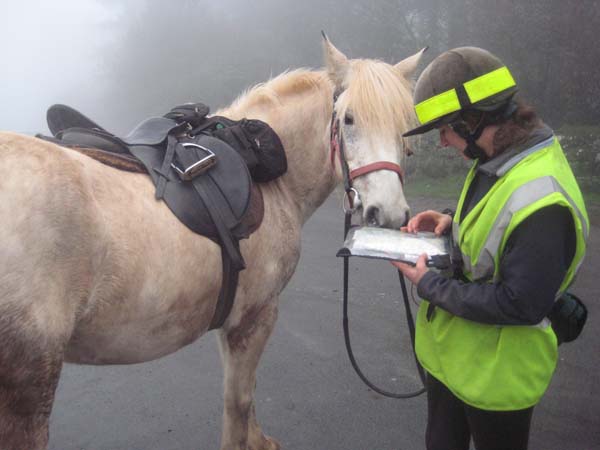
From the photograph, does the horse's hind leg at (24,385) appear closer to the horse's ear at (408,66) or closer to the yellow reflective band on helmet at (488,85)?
the yellow reflective band on helmet at (488,85)

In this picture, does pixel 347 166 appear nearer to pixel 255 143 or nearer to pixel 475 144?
pixel 255 143

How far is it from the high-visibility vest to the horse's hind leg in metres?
1.28

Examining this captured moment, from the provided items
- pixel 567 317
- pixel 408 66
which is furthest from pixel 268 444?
pixel 408 66

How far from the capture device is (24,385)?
56.2 inches

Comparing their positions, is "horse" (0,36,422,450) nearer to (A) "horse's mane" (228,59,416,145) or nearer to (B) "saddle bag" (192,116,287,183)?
(A) "horse's mane" (228,59,416,145)

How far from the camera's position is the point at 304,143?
7.79ft

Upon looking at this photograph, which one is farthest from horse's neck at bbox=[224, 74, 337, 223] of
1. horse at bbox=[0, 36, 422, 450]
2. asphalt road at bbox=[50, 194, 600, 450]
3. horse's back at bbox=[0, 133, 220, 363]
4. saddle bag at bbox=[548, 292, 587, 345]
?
asphalt road at bbox=[50, 194, 600, 450]

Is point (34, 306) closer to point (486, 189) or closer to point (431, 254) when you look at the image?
point (431, 254)

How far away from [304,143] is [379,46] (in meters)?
11.5

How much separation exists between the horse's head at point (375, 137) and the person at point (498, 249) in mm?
357

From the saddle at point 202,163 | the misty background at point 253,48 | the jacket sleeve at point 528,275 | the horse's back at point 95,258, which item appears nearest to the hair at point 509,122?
the jacket sleeve at point 528,275

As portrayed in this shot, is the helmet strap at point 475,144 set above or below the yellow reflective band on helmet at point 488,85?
below

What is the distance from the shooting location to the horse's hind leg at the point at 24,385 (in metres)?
1.38

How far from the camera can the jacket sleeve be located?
126cm
